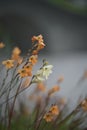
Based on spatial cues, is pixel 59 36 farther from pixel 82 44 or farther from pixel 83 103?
pixel 83 103

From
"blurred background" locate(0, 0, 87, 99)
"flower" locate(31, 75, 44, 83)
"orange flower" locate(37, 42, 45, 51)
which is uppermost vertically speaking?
"blurred background" locate(0, 0, 87, 99)

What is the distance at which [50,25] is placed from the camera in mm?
14281

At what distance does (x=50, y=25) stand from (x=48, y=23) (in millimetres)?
86

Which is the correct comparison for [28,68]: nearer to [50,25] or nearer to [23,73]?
[23,73]

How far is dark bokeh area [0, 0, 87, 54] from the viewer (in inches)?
550

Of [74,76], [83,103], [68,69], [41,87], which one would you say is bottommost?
[83,103]

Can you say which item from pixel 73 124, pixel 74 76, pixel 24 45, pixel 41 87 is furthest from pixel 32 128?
pixel 24 45

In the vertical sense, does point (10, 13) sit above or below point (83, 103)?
above

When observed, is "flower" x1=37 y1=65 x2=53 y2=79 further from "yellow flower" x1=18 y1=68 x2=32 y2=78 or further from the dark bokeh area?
the dark bokeh area

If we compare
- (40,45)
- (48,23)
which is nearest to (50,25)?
(48,23)

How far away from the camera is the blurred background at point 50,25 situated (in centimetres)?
1386

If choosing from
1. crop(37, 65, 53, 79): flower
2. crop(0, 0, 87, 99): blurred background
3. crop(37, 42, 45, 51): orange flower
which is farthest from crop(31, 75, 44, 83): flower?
crop(0, 0, 87, 99): blurred background

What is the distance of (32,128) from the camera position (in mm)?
2709

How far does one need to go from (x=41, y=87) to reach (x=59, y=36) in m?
11.0
